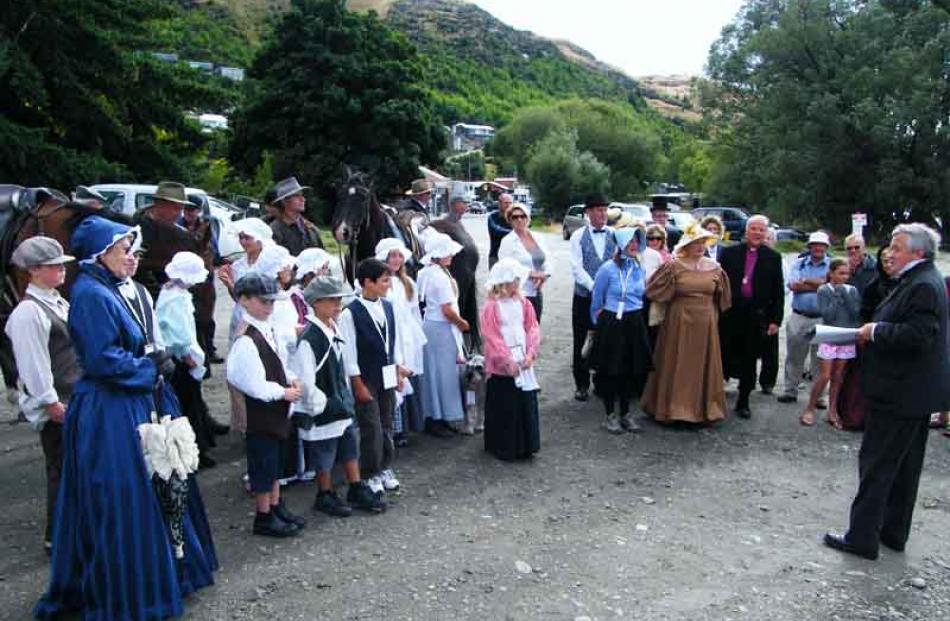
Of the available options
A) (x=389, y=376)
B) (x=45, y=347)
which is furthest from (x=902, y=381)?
(x=45, y=347)

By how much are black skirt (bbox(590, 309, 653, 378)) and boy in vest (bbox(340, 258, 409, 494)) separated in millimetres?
2304

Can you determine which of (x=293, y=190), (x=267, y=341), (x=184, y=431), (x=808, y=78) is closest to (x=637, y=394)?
(x=293, y=190)

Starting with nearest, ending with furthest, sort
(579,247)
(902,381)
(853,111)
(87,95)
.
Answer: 1. (902,381)
2. (579,247)
3. (87,95)
4. (853,111)

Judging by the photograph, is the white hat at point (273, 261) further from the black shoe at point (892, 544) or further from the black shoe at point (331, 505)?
the black shoe at point (892, 544)

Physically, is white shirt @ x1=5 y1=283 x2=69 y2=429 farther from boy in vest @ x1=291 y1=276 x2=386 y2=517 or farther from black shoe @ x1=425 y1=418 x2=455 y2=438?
black shoe @ x1=425 y1=418 x2=455 y2=438

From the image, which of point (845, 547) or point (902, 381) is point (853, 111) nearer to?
point (902, 381)

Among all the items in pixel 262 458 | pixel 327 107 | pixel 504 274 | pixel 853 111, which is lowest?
pixel 262 458

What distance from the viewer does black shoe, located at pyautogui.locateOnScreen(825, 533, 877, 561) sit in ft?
15.3

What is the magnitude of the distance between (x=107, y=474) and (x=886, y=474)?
4.25 metres

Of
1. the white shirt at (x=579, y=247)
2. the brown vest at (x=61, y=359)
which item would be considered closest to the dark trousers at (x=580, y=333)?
the white shirt at (x=579, y=247)

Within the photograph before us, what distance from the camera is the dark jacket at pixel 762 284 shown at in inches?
306

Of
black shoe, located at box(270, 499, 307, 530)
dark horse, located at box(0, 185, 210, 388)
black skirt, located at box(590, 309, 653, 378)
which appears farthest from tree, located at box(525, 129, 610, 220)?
black shoe, located at box(270, 499, 307, 530)

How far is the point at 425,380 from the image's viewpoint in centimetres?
682

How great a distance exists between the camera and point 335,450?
5.04 metres
